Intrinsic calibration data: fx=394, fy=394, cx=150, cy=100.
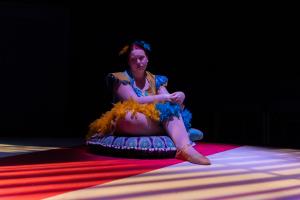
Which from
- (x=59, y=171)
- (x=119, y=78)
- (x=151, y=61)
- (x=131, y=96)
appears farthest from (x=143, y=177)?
(x=151, y=61)

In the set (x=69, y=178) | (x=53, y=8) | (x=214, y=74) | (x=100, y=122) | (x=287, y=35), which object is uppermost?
(x=53, y=8)

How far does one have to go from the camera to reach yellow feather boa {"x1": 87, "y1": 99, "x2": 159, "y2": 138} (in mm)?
2617

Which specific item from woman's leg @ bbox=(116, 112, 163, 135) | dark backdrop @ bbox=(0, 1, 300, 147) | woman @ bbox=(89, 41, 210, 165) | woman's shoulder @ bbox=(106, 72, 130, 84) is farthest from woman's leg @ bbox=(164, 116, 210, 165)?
dark backdrop @ bbox=(0, 1, 300, 147)

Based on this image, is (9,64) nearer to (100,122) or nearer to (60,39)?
(60,39)

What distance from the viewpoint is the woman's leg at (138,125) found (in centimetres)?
264

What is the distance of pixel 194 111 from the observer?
482cm

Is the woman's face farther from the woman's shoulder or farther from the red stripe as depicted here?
the red stripe

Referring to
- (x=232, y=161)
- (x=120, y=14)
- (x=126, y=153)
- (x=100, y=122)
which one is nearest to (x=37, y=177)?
(x=126, y=153)

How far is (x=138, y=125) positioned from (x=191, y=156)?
1.43 feet

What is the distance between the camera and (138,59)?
2.83m

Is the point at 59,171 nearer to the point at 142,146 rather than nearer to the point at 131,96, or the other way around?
the point at 142,146

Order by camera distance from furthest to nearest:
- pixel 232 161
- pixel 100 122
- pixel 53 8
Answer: pixel 53 8 → pixel 100 122 → pixel 232 161

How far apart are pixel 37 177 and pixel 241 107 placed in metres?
3.18

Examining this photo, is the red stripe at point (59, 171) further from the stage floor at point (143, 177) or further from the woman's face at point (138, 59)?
the woman's face at point (138, 59)
